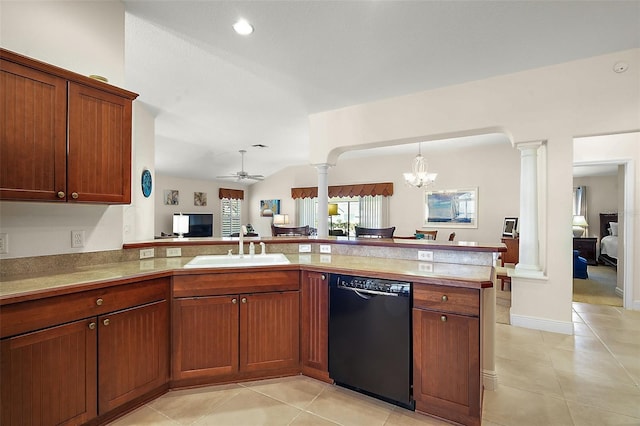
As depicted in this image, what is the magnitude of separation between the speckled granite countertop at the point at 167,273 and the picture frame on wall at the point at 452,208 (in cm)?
461

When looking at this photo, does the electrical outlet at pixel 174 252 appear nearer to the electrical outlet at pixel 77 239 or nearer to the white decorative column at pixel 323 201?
the electrical outlet at pixel 77 239

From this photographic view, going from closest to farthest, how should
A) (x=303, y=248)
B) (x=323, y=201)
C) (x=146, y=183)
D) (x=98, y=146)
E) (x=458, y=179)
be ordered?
(x=98, y=146) < (x=303, y=248) < (x=323, y=201) < (x=146, y=183) < (x=458, y=179)

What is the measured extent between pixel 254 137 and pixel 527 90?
4.30 metres

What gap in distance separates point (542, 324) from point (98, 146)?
→ 4335 mm

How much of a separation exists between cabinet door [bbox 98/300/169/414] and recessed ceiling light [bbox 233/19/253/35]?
2126mm

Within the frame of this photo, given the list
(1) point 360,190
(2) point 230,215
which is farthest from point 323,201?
(2) point 230,215

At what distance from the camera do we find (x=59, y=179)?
174 centimetres

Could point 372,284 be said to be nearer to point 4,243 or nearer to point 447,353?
point 447,353

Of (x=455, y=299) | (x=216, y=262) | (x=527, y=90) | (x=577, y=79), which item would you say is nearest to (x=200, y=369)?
(x=216, y=262)

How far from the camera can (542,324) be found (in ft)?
10.6

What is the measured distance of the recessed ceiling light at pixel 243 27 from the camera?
2.31 m

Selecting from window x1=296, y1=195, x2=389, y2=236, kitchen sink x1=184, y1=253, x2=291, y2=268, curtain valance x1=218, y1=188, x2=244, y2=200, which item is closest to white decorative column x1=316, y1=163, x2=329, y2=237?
kitchen sink x1=184, y1=253, x2=291, y2=268

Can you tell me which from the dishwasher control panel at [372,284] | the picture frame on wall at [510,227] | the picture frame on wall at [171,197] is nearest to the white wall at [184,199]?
the picture frame on wall at [171,197]

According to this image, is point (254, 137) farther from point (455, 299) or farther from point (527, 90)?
point (455, 299)
